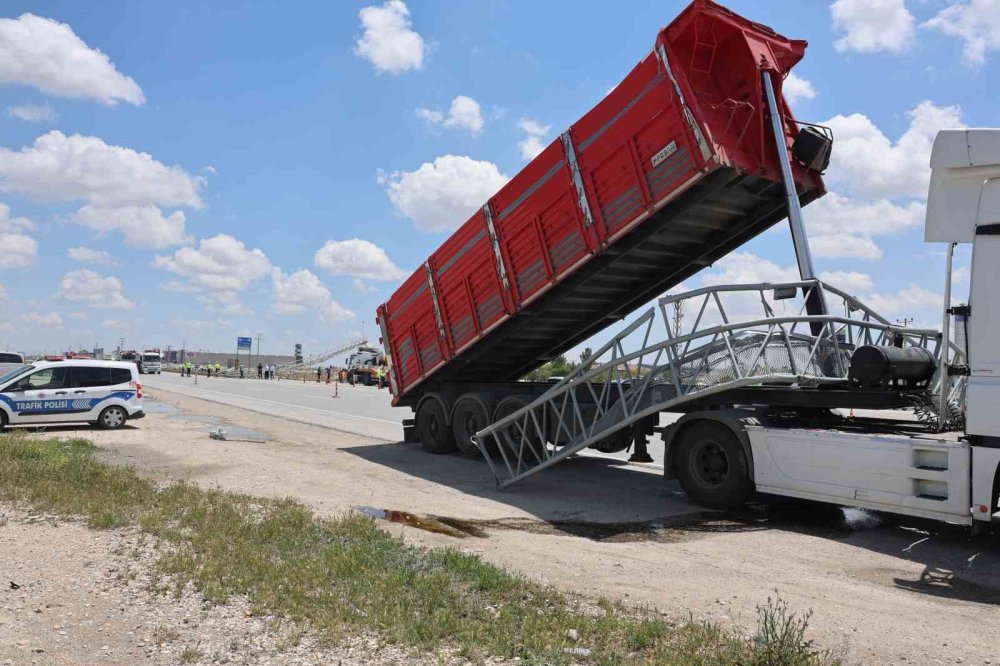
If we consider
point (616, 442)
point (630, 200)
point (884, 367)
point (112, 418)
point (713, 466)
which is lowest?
point (112, 418)

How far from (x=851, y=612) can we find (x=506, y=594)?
2273 mm

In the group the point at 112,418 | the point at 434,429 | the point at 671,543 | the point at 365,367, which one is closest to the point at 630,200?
the point at 671,543

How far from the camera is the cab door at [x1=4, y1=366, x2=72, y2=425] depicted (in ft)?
49.5

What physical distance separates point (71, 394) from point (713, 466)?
13.6m

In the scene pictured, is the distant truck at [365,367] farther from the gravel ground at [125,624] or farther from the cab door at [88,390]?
the gravel ground at [125,624]

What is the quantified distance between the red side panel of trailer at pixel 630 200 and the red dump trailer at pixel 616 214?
0.06 feet

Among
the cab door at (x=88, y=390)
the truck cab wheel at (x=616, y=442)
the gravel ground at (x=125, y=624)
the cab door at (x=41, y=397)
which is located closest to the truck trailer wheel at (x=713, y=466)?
the truck cab wheel at (x=616, y=442)

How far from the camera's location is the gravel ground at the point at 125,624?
13.1ft

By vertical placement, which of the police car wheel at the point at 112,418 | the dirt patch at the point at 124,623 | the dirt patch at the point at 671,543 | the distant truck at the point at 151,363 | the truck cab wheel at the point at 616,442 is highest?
the distant truck at the point at 151,363

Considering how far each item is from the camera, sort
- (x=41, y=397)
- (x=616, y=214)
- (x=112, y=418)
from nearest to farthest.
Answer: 1. (x=616, y=214)
2. (x=41, y=397)
3. (x=112, y=418)

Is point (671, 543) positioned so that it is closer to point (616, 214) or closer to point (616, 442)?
point (616, 442)

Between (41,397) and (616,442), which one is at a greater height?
(41,397)

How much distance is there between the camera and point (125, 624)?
4500 mm

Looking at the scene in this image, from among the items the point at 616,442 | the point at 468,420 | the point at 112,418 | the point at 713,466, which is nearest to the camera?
the point at 713,466
